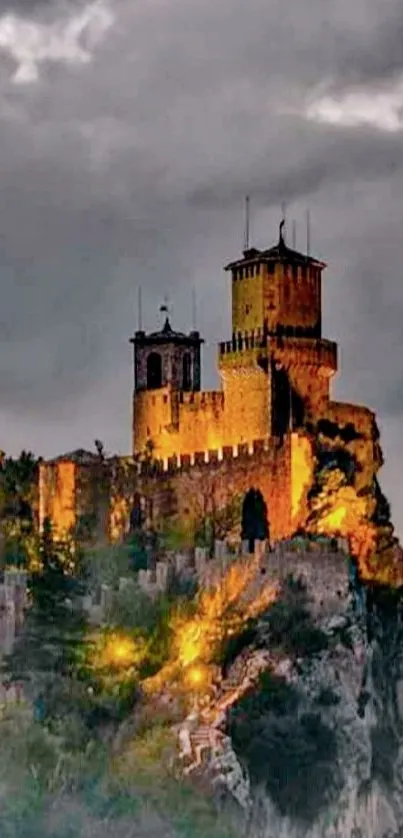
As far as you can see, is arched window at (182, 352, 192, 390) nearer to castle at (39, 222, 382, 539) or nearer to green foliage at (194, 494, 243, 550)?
castle at (39, 222, 382, 539)

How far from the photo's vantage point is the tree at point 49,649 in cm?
7462

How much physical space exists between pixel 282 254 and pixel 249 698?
33.3ft

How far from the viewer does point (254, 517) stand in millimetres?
78750

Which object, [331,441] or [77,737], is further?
[331,441]

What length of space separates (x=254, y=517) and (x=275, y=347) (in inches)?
146

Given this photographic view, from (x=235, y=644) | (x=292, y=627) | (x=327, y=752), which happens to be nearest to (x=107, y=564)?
(x=235, y=644)

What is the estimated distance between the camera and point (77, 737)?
244ft

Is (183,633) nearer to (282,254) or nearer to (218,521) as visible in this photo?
(218,521)

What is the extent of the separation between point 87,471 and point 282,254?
5471 mm

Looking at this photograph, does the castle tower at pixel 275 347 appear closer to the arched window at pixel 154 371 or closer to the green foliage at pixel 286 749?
the arched window at pixel 154 371

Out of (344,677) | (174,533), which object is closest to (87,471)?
(174,533)

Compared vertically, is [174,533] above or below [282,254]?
below

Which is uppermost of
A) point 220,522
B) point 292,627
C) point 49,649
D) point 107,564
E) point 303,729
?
point 220,522

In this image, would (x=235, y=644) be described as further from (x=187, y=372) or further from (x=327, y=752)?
(x=187, y=372)
